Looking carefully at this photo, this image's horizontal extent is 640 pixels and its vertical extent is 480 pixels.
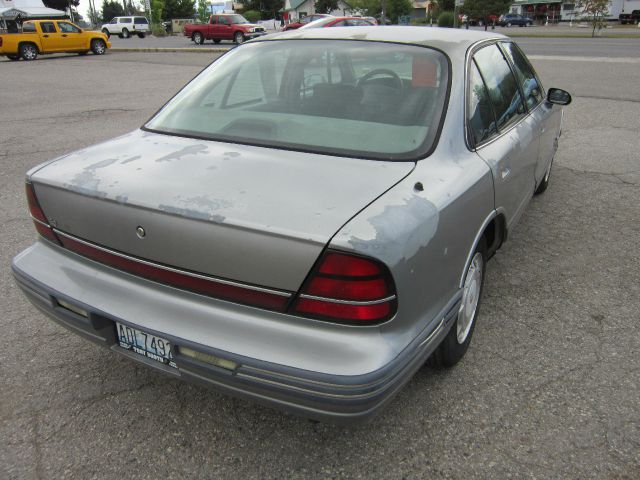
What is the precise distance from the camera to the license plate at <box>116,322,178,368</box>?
6.48ft

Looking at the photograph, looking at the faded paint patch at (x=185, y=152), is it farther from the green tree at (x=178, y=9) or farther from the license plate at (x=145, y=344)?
the green tree at (x=178, y=9)

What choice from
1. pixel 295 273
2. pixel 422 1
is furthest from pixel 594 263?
pixel 422 1

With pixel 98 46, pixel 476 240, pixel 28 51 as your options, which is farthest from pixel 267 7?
pixel 476 240

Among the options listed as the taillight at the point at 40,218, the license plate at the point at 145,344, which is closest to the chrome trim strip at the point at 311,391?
the license plate at the point at 145,344

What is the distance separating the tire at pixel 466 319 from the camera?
2.48 m

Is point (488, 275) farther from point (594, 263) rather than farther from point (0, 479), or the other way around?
point (0, 479)

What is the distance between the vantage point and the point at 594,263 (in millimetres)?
3734

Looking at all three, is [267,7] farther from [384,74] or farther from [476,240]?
[476,240]

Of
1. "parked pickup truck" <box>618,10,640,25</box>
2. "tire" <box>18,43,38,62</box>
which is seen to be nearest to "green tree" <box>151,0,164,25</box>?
"tire" <box>18,43,38,62</box>

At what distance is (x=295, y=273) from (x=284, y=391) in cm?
40

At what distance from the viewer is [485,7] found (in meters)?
49.7

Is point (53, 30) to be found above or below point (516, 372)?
above

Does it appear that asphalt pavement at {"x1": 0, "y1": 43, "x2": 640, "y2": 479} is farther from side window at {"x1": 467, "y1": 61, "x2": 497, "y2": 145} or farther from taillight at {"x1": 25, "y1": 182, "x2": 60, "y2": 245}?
Result: side window at {"x1": 467, "y1": 61, "x2": 497, "y2": 145}

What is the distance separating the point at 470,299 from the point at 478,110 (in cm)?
95
